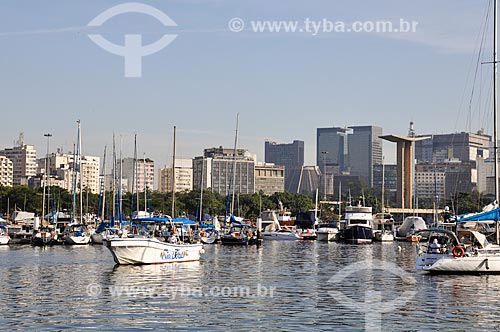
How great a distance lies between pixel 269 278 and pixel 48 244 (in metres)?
47.3

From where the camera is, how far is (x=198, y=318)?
30359 millimetres

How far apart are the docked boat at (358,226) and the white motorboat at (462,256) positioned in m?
55.0

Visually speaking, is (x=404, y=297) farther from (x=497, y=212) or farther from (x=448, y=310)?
(x=497, y=212)

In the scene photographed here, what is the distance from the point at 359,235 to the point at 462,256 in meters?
58.2

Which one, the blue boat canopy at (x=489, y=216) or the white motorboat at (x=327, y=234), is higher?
the blue boat canopy at (x=489, y=216)

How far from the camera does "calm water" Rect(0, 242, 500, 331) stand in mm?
29375

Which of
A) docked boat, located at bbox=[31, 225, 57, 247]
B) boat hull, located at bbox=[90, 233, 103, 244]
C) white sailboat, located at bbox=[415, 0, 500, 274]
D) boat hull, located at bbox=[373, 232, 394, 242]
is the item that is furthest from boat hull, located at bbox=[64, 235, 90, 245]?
white sailboat, located at bbox=[415, 0, 500, 274]

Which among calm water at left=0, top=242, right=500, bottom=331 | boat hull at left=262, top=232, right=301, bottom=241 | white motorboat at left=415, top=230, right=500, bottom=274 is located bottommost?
calm water at left=0, top=242, right=500, bottom=331

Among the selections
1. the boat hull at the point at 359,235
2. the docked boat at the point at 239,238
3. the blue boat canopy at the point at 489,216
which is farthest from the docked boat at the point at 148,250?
the boat hull at the point at 359,235

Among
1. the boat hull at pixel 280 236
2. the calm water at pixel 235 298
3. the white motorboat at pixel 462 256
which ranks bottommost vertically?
the calm water at pixel 235 298

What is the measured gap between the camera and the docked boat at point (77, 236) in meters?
88.0

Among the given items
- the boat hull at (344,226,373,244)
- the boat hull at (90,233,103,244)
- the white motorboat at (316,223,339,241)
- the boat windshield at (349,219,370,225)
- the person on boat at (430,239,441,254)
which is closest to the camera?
the person on boat at (430,239,441,254)

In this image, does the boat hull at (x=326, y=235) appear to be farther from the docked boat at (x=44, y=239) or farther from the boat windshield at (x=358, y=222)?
the docked boat at (x=44, y=239)

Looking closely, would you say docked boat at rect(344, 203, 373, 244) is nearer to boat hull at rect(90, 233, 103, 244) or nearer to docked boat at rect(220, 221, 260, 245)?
docked boat at rect(220, 221, 260, 245)
